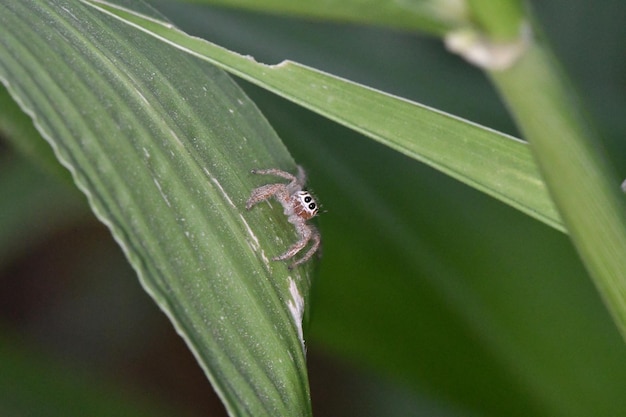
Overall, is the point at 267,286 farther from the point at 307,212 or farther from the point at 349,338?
the point at 349,338

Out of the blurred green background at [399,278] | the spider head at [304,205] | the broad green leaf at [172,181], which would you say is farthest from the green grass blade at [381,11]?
the blurred green background at [399,278]

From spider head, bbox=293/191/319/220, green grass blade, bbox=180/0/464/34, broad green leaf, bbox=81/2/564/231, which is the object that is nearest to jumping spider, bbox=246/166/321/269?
spider head, bbox=293/191/319/220

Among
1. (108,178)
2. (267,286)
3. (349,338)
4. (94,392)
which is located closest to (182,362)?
(94,392)

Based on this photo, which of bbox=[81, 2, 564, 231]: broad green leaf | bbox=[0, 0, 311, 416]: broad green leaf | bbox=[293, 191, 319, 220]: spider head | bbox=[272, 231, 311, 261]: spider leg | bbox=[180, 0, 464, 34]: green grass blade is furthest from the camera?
bbox=[293, 191, 319, 220]: spider head

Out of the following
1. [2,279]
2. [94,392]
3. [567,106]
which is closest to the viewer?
[567,106]

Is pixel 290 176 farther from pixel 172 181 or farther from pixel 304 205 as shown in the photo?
pixel 172 181

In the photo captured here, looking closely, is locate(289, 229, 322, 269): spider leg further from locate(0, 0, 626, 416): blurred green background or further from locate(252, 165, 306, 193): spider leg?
locate(0, 0, 626, 416): blurred green background

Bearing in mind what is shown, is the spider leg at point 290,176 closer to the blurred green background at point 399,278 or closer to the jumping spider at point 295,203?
the jumping spider at point 295,203
